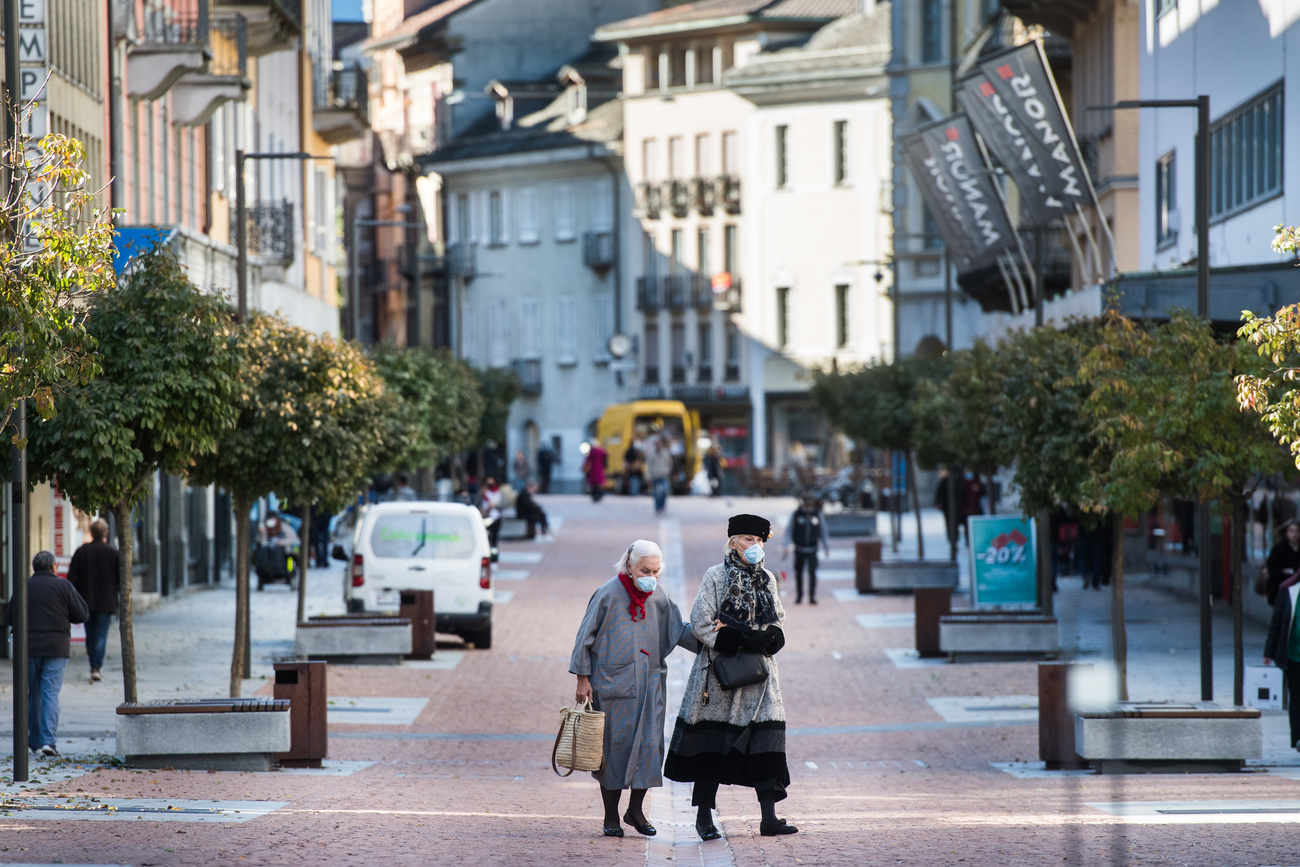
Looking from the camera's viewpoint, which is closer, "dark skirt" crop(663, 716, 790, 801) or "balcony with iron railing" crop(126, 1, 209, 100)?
"dark skirt" crop(663, 716, 790, 801)

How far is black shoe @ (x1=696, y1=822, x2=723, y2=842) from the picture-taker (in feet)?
36.7

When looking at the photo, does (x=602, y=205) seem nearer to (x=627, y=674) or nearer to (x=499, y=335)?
(x=499, y=335)

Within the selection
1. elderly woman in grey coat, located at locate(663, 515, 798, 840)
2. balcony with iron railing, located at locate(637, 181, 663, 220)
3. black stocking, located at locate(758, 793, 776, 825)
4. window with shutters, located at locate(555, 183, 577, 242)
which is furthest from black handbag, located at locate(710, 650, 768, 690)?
window with shutters, located at locate(555, 183, 577, 242)

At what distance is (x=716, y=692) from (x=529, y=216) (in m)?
70.1

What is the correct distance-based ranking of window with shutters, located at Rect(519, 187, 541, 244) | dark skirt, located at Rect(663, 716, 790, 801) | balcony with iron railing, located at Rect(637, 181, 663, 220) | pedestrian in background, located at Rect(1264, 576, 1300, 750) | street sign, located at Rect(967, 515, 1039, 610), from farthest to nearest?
1. window with shutters, located at Rect(519, 187, 541, 244)
2. balcony with iron railing, located at Rect(637, 181, 663, 220)
3. street sign, located at Rect(967, 515, 1039, 610)
4. pedestrian in background, located at Rect(1264, 576, 1300, 750)
5. dark skirt, located at Rect(663, 716, 790, 801)

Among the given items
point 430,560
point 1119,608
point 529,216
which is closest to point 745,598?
point 1119,608

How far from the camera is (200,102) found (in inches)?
1331

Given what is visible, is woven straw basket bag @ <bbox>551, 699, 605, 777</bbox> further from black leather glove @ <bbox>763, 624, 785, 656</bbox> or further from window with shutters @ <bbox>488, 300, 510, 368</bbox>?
window with shutters @ <bbox>488, 300, 510, 368</bbox>

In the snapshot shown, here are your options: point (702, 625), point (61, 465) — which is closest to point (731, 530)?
point (702, 625)

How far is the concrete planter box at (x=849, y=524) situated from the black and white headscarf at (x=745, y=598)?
35.5 meters

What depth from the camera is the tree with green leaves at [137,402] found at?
48.7 feet

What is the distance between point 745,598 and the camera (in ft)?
36.1

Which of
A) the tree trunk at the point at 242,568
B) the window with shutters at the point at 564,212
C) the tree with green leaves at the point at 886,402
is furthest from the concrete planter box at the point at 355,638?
the window with shutters at the point at 564,212

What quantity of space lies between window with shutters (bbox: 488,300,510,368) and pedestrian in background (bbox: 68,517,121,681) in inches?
2399
